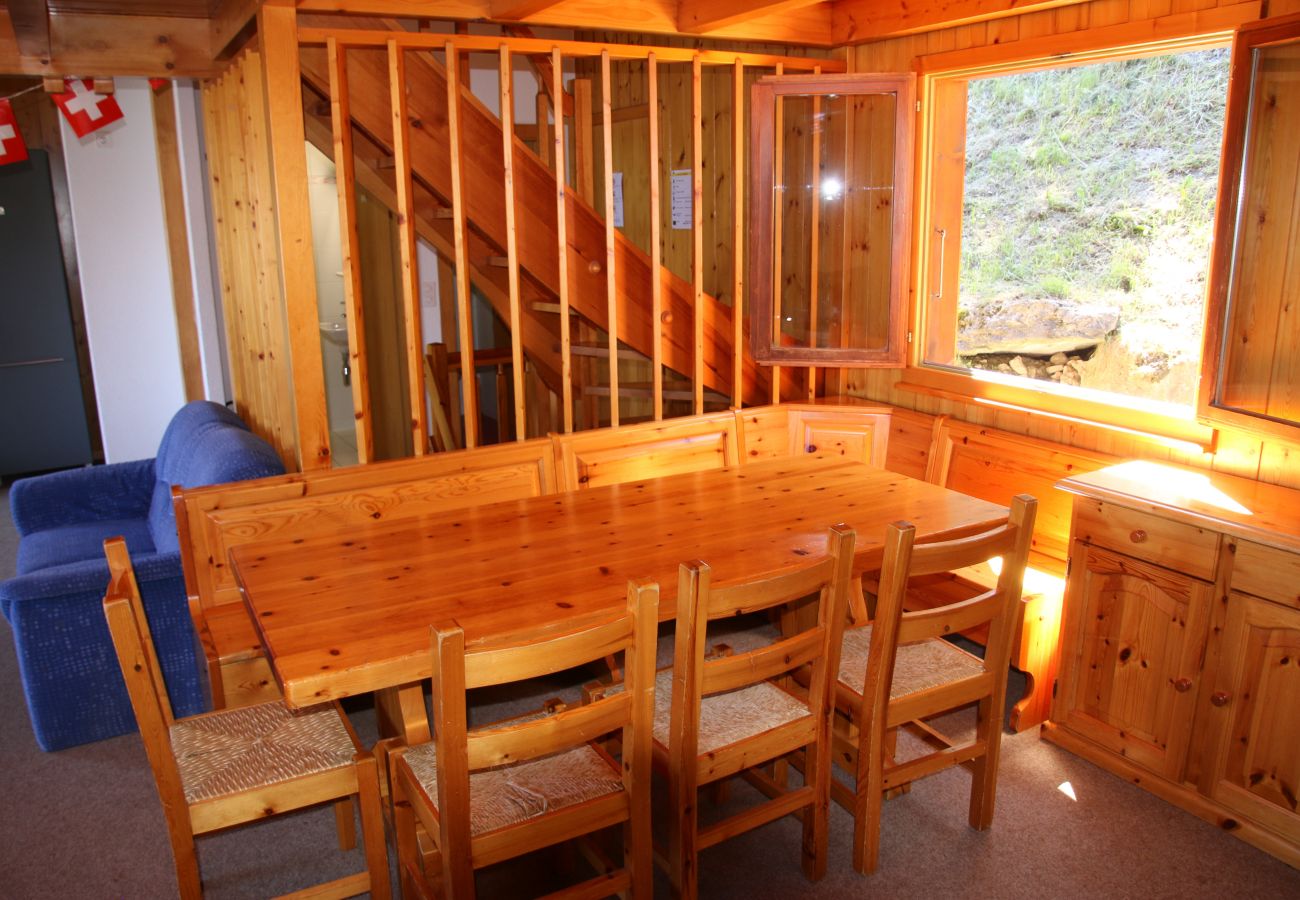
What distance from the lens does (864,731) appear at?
8.18ft

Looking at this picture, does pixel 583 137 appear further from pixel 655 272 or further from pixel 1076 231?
pixel 1076 231

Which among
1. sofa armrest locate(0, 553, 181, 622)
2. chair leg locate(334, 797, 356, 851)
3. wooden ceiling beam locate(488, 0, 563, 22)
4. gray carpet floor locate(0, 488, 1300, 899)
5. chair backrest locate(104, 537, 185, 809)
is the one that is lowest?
gray carpet floor locate(0, 488, 1300, 899)

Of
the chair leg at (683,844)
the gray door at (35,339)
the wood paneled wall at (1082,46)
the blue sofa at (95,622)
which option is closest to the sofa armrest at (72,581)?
the blue sofa at (95,622)

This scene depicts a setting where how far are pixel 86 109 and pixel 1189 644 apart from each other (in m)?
5.07

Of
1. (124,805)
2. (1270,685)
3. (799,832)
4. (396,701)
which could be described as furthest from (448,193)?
(1270,685)

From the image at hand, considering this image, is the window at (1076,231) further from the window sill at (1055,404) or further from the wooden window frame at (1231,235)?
the wooden window frame at (1231,235)

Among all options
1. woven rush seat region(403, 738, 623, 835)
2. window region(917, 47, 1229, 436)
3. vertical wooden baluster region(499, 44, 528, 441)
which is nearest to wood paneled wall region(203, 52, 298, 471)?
Result: vertical wooden baluster region(499, 44, 528, 441)

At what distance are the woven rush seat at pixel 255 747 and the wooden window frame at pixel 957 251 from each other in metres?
2.64

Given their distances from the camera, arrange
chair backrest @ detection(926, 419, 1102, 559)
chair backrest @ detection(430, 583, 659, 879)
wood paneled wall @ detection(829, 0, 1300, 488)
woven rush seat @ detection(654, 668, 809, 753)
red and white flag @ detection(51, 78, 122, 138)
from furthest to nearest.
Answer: red and white flag @ detection(51, 78, 122, 138), chair backrest @ detection(926, 419, 1102, 559), wood paneled wall @ detection(829, 0, 1300, 488), woven rush seat @ detection(654, 668, 809, 753), chair backrest @ detection(430, 583, 659, 879)

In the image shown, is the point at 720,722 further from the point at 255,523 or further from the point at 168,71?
the point at 168,71

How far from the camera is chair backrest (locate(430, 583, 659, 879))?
181cm

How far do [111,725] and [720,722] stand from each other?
2.18m

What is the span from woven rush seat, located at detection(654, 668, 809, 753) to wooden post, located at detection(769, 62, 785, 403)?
2029 millimetres

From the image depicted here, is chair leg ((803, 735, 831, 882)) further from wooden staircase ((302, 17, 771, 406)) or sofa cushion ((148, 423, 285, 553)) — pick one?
wooden staircase ((302, 17, 771, 406))
